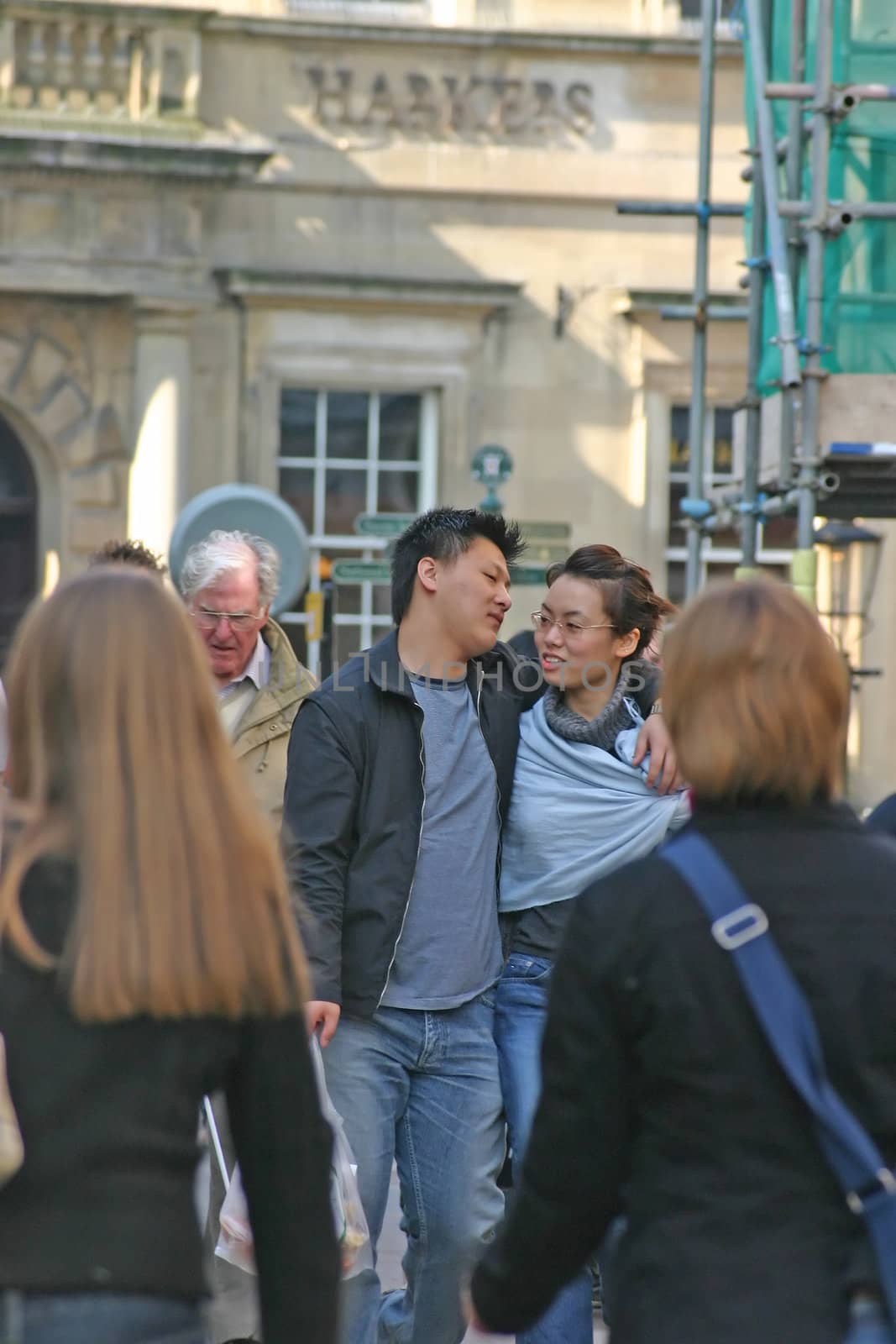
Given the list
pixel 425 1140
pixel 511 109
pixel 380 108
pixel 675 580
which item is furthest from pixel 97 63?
pixel 425 1140

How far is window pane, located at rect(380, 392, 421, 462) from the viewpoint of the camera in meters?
15.8

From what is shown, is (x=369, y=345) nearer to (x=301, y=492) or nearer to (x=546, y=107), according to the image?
(x=301, y=492)

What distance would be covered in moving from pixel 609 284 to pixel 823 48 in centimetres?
765

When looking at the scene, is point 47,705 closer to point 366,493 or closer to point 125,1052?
point 125,1052

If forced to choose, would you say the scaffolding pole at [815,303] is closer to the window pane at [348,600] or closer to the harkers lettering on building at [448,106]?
the harkers lettering on building at [448,106]

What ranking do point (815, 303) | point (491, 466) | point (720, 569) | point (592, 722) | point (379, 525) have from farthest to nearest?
1. point (720, 569)
2. point (491, 466)
3. point (379, 525)
4. point (815, 303)
5. point (592, 722)

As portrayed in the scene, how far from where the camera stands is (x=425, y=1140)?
15.3ft

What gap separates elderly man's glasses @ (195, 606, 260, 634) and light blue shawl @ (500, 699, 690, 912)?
91 centimetres

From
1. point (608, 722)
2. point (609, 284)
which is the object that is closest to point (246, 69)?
point (609, 284)

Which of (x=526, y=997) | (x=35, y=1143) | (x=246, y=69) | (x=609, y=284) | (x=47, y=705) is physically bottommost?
(x=526, y=997)

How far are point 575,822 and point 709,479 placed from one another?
1099 cm

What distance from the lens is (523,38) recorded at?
15.3 m

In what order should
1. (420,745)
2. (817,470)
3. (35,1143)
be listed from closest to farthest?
(35,1143) < (420,745) < (817,470)

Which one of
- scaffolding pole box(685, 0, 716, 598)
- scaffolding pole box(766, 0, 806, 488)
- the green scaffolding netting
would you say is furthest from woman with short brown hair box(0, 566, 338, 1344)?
scaffolding pole box(685, 0, 716, 598)
